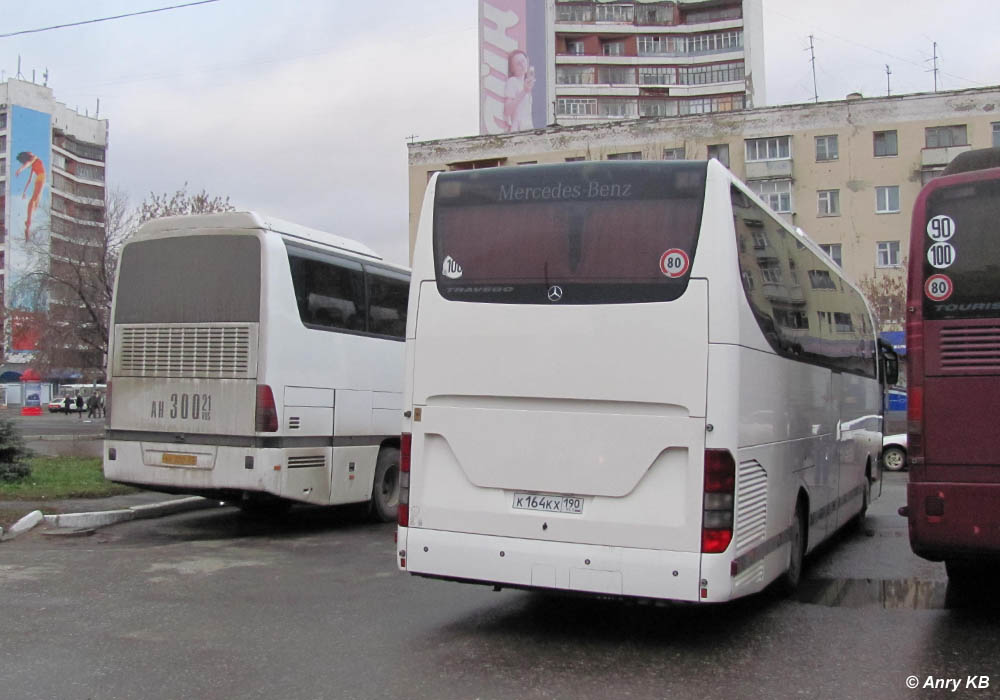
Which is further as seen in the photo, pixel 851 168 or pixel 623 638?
pixel 851 168

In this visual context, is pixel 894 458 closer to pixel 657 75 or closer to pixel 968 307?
pixel 968 307

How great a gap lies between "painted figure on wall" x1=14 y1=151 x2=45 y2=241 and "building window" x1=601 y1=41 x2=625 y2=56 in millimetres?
61732

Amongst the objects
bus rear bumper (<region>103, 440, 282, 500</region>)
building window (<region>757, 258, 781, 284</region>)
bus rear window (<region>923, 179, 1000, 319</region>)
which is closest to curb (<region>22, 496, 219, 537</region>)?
bus rear bumper (<region>103, 440, 282, 500</region>)

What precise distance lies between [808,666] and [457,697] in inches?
87.9

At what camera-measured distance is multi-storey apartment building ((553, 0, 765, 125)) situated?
7925 cm

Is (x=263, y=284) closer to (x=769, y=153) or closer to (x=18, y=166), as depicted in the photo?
(x=769, y=153)

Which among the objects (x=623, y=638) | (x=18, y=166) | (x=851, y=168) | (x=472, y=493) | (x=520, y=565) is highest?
(x=18, y=166)

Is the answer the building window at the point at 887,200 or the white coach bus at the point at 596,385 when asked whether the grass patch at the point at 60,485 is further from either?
the building window at the point at 887,200

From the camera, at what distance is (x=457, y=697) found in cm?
516

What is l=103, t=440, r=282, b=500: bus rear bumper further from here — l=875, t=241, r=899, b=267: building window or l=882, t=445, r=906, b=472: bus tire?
l=875, t=241, r=899, b=267: building window

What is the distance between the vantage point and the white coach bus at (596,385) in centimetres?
604

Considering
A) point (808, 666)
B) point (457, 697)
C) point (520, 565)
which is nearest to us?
point (457, 697)

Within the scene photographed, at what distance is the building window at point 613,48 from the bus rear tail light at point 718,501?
7893cm

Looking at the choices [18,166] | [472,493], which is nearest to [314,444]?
[472,493]
